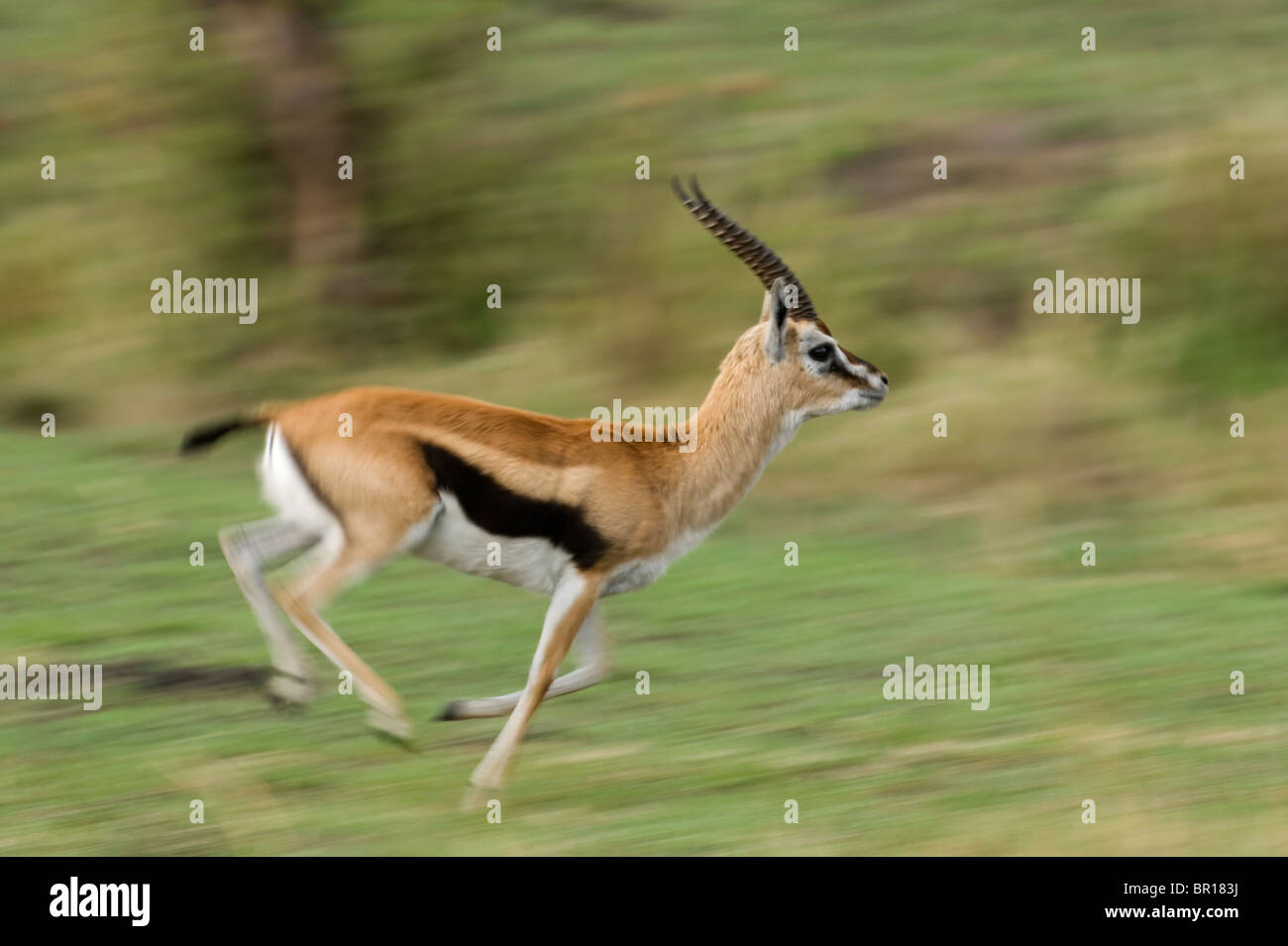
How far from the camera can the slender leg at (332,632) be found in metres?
5.63

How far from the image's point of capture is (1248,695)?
6949 mm

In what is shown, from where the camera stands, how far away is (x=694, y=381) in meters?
12.0

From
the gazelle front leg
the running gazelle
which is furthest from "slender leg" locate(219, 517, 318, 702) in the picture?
the gazelle front leg

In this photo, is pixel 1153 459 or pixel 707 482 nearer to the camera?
pixel 707 482

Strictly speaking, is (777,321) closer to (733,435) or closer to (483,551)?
(733,435)

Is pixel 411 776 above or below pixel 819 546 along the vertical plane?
below

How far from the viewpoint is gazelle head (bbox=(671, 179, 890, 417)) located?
20.5ft

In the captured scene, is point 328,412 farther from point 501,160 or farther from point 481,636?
point 501,160

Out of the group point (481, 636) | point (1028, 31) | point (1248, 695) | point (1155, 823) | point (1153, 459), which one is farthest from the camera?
point (1028, 31)

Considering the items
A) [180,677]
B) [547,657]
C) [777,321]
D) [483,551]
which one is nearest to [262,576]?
[483,551]

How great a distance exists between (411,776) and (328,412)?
3.81 feet

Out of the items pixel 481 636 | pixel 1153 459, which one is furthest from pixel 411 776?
pixel 1153 459

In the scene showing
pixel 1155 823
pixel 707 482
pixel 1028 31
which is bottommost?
pixel 1155 823

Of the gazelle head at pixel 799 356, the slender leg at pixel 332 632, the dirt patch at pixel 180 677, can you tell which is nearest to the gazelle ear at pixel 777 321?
the gazelle head at pixel 799 356
